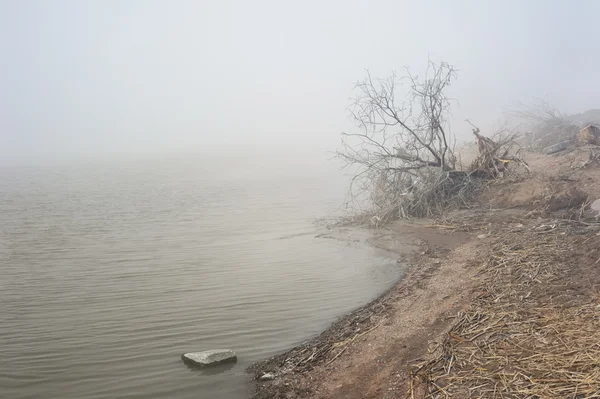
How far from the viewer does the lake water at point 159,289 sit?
15.9 feet

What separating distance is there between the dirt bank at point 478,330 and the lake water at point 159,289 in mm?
573

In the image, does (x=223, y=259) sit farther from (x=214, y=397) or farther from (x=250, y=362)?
(x=214, y=397)

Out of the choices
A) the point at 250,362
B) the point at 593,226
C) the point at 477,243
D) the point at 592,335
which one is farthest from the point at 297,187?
the point at 592,335

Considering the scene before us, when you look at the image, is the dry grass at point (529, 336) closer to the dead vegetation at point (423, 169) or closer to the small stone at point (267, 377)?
the small stone at point (267, 377)

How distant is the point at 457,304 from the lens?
5559 mm

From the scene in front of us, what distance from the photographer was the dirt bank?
3633mm

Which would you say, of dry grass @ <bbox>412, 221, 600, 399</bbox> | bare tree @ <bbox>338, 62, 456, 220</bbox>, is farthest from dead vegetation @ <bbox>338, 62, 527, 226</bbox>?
dry grass @ <bbox>412, 221, 600, 399</bbox>

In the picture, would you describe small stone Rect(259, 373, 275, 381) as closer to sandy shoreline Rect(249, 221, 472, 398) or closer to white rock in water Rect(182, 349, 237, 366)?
sandy shoreline Rect(249, 221, 472, 398)

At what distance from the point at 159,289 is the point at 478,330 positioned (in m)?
4.93

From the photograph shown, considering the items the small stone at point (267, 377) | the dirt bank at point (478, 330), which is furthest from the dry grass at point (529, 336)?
the small stone at point (267, 377)

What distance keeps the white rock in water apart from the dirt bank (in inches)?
13.3

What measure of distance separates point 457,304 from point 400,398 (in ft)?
6.99

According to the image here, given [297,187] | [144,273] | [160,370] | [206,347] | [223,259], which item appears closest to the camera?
[160,370]

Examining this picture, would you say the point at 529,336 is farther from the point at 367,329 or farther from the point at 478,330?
the point at 367,329
